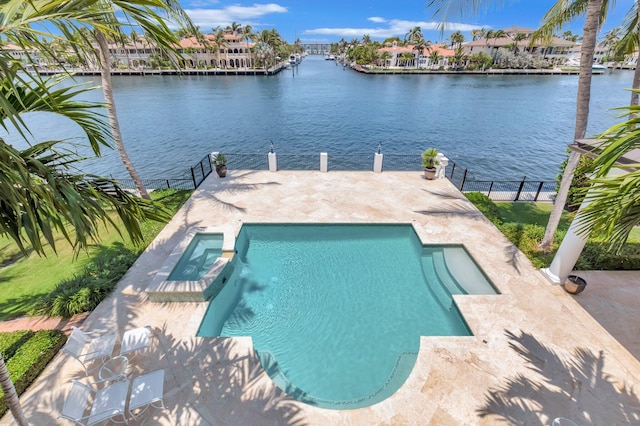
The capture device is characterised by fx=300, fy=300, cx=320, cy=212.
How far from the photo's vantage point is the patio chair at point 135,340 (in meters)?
6.30

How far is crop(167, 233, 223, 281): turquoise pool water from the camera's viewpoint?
9109mm

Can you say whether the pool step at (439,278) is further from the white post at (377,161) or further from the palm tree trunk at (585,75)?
the white post at (377,161)

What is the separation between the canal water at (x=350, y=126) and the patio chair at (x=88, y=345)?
46.9 ft

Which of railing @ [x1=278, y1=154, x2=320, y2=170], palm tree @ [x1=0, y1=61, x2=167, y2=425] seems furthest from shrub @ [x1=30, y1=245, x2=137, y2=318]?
railing @ [x1=278, y1=154, x2=320, y2=170]

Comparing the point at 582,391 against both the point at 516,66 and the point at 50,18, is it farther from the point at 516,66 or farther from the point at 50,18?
the point at 516,66

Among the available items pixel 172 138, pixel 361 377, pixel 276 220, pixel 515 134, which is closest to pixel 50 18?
pixel 361 377

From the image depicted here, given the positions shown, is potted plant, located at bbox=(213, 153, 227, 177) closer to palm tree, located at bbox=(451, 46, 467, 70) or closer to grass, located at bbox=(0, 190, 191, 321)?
grass, located at bbox=(0, 190, 191, 321)

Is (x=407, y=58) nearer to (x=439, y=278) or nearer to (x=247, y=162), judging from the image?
(x=247, y=162)

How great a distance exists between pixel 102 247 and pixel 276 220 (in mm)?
5976

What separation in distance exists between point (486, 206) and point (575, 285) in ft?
17.5

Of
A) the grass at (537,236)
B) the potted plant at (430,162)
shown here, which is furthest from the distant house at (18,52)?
the potted plant at (430,162)

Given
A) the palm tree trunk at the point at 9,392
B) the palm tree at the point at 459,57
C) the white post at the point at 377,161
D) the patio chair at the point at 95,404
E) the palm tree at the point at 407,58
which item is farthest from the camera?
the palm tree at the point at 407,58

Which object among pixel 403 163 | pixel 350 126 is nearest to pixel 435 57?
pixel 350 126

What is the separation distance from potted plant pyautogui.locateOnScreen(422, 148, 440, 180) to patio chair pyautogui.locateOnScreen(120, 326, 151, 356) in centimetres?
1345
